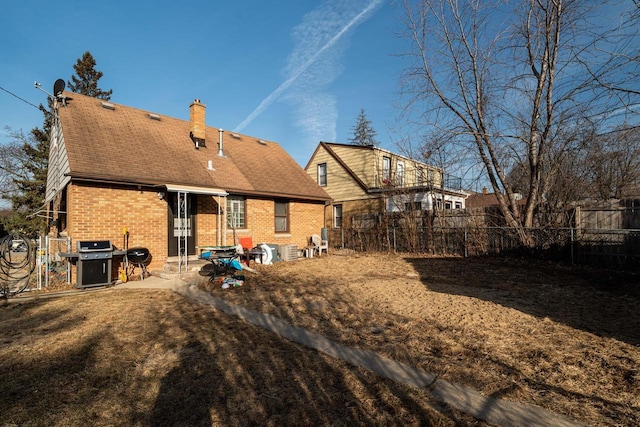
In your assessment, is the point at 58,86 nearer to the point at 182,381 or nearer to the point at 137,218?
the point at 137,218

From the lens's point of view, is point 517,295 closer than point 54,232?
Yes

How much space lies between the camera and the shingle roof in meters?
10.3

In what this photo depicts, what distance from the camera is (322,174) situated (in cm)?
2444

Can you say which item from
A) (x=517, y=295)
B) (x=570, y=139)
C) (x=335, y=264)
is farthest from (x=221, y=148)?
(x=570, y=139)

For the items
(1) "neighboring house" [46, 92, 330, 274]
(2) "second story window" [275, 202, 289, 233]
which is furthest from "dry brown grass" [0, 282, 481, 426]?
(2) "second story window" [275, 202, 289, 233]

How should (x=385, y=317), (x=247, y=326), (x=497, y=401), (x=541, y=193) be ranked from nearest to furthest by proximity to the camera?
(x=497, y=401) → (x=247, y=326) → (x=385, y=317) → (x=541, y=193)

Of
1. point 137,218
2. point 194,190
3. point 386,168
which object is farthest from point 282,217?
point 386,168

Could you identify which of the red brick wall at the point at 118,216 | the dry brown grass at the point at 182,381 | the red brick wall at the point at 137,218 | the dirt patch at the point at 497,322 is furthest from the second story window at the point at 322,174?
the dry brown grass at the point at 182,381

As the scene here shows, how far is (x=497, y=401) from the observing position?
10.0 feet

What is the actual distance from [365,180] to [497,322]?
56.0ft

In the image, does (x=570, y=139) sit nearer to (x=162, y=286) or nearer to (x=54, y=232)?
(x=162, y=286)

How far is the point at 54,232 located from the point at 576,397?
17518 mm

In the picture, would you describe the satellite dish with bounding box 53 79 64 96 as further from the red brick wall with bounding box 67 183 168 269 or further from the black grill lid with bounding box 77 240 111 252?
the black grill lid with bounding box 77 240 111 252

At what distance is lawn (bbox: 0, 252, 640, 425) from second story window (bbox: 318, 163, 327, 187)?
16.7m
